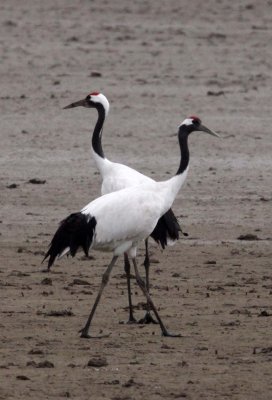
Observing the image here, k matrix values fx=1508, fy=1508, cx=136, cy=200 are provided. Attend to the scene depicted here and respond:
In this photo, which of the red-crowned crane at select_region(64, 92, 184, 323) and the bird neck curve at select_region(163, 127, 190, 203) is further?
the red-crowned crane at select_region(64, 92, 184, 323)

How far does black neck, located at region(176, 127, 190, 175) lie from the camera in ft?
31.0

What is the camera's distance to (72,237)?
873cm

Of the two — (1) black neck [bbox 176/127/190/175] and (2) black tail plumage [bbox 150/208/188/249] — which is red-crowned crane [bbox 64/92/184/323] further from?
(1) black neck [bbox 176/127/190/175]

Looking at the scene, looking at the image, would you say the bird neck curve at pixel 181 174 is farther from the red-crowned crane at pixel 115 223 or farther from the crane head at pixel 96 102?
the crane head at pixel 96 102

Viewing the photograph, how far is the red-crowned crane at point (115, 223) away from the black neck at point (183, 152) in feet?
0.75

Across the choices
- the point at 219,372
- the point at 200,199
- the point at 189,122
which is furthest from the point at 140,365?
the point at 200,199

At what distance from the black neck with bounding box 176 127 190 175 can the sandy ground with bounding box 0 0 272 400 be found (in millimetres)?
911

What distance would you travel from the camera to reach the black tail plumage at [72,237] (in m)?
8.75

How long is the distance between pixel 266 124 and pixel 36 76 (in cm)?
353

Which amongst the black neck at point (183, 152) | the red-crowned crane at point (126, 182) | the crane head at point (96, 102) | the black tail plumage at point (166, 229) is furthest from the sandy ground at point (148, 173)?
the crane head at point (96, 102)

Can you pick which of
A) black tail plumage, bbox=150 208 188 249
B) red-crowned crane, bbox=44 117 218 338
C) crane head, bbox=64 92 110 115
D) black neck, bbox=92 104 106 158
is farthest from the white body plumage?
crane head, bbox=64 92 110 115

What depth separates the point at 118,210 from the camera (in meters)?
8.96

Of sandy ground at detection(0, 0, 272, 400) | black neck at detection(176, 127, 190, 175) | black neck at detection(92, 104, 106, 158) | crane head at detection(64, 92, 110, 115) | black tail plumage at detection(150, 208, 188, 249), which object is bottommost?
sandy ground at detection(0, 0, 272, 400)

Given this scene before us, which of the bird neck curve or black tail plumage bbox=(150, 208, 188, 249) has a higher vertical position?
the bird neck curve
